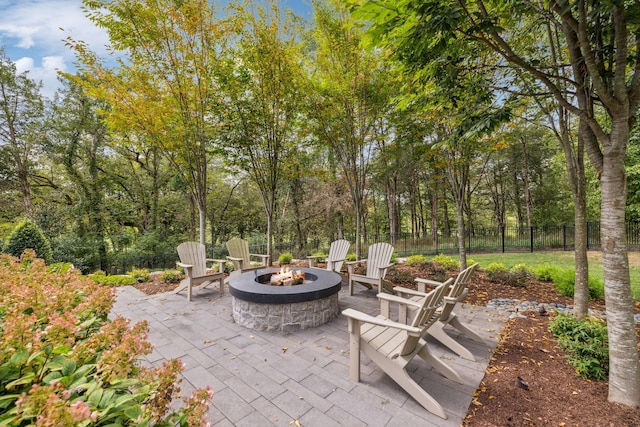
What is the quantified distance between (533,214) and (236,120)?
17.8m

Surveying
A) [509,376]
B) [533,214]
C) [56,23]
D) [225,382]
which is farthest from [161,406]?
[533,214]

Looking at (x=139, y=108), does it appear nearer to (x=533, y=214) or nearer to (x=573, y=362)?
(x=573, y=362)

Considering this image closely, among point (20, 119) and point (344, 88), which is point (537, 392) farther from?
point (20, 119)

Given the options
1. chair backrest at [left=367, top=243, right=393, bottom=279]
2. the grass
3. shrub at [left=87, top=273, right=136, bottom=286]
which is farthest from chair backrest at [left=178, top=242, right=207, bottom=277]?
the grass

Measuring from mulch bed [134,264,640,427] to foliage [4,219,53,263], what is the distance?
25.8ft

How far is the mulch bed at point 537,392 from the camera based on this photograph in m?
1.76

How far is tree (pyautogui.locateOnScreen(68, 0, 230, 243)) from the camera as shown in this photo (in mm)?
4648

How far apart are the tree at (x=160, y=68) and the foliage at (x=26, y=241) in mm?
2822

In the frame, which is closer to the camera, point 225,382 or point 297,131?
point 225,382

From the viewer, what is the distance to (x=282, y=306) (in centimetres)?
331

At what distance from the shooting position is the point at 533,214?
50.8ft

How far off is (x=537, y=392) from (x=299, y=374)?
1.95 meters

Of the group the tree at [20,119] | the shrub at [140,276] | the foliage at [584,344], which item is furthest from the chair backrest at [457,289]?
the tree at [20,119]

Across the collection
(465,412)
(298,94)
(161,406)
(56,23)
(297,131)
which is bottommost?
(465,412)
